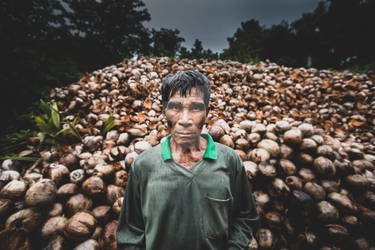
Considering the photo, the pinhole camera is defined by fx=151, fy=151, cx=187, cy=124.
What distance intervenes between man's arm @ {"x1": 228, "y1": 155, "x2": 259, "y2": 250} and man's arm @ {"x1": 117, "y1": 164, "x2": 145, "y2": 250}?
1.80ft

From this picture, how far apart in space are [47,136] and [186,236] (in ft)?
7.43

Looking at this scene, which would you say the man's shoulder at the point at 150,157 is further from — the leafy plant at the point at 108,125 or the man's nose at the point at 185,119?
the leafy plant at the point at 108,125

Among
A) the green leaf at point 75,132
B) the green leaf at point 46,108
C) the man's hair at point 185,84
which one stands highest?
the man's hair at point 185,84

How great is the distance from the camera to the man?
→ 30.9 inches

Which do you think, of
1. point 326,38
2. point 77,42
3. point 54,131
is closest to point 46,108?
point 54,131

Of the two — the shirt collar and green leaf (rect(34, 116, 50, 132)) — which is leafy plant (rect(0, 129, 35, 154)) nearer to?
green leaf (rect(34, 116, 50, 132))

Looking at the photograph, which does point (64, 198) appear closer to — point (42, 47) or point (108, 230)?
point (108, 230)

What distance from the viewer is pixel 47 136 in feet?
6.57

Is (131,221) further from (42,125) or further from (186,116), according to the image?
(42,125)

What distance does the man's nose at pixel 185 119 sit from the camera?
813mm

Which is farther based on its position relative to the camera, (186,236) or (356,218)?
(356,218)

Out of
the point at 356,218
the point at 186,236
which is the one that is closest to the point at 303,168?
the point at 356,218

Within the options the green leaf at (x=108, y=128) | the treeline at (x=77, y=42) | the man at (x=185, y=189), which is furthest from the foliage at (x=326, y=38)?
the man at (x=185, y=189)

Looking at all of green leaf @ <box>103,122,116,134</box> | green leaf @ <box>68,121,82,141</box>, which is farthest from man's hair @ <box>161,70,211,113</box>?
green leaf @ <box>68,121,82,141</box>
